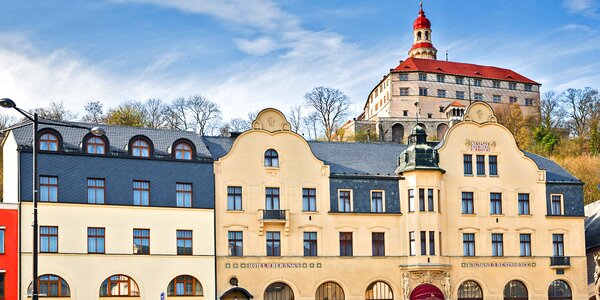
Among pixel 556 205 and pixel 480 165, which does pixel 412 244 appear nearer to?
pixel 480 165

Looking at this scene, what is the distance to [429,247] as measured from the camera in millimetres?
49062

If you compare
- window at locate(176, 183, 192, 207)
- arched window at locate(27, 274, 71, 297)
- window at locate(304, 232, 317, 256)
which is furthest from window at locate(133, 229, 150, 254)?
window at locate(304, 232, 317, 256)

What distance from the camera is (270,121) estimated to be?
49062 millimetres

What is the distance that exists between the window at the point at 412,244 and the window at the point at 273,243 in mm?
8023

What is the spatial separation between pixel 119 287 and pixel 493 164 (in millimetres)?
24419

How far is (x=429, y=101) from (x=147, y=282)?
76877mm

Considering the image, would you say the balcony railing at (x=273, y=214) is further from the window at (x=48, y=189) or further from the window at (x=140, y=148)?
the window at (x=48, y=189)

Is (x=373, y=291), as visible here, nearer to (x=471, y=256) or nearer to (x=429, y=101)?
(x=471, y=256)

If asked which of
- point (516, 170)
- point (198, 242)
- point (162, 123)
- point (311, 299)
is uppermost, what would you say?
point (162, 123)

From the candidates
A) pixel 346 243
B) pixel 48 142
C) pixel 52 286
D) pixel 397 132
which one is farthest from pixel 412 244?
pixel 397 132

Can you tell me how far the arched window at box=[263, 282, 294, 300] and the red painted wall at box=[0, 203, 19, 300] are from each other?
13975 mm

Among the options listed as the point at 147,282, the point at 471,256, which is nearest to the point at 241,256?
the point at 147,282

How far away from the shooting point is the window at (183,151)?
46594 millimetres

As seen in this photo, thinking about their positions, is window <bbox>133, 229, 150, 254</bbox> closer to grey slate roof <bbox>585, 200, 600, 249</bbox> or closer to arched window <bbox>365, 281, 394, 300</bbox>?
arched window <bbox>365, 281, 394, 300</bbox>
